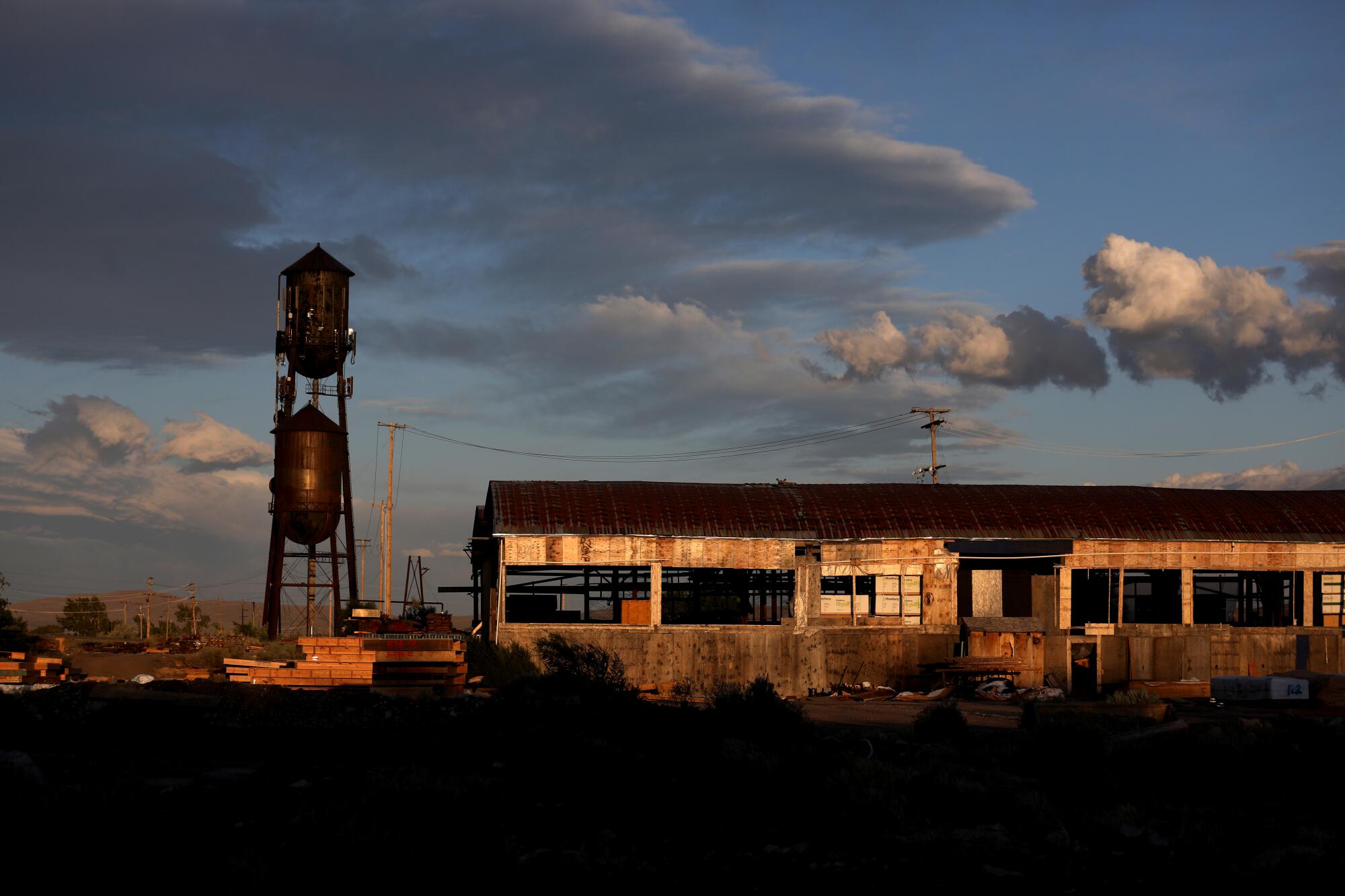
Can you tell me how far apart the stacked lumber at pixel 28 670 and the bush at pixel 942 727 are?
1957 cm

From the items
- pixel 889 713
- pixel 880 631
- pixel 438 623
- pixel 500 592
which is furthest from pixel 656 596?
pixel 438 623

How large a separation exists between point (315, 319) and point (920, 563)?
77.2ft

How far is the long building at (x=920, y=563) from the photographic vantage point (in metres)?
36.2

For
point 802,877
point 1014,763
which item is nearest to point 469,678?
point 1014,763

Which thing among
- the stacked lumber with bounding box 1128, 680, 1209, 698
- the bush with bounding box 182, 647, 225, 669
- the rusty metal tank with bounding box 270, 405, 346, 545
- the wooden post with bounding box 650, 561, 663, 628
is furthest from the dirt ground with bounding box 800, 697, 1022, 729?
the rusty metal tank with bounding box 270, 405, 346, 545

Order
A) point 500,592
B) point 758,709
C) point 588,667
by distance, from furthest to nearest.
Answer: point 500,592, point 588,667, point 758,709

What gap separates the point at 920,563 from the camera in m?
37.8

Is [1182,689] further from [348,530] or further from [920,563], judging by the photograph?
[348,530]

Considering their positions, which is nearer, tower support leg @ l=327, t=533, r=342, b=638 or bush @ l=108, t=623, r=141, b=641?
tower support leg @ l=327, t=533, r=342, b=638

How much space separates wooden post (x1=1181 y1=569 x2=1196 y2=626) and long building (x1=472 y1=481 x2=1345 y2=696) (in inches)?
2.2

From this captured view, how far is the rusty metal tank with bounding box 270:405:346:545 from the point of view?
148 feet

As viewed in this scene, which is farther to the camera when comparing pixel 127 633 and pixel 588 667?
pixel 127 633

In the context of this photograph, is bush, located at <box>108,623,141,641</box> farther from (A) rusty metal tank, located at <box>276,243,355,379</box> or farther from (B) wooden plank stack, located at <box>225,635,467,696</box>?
(B) wooden plank stack, located at <box>225,635,467,696</box>

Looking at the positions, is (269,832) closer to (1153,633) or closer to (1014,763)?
(1014,763)
